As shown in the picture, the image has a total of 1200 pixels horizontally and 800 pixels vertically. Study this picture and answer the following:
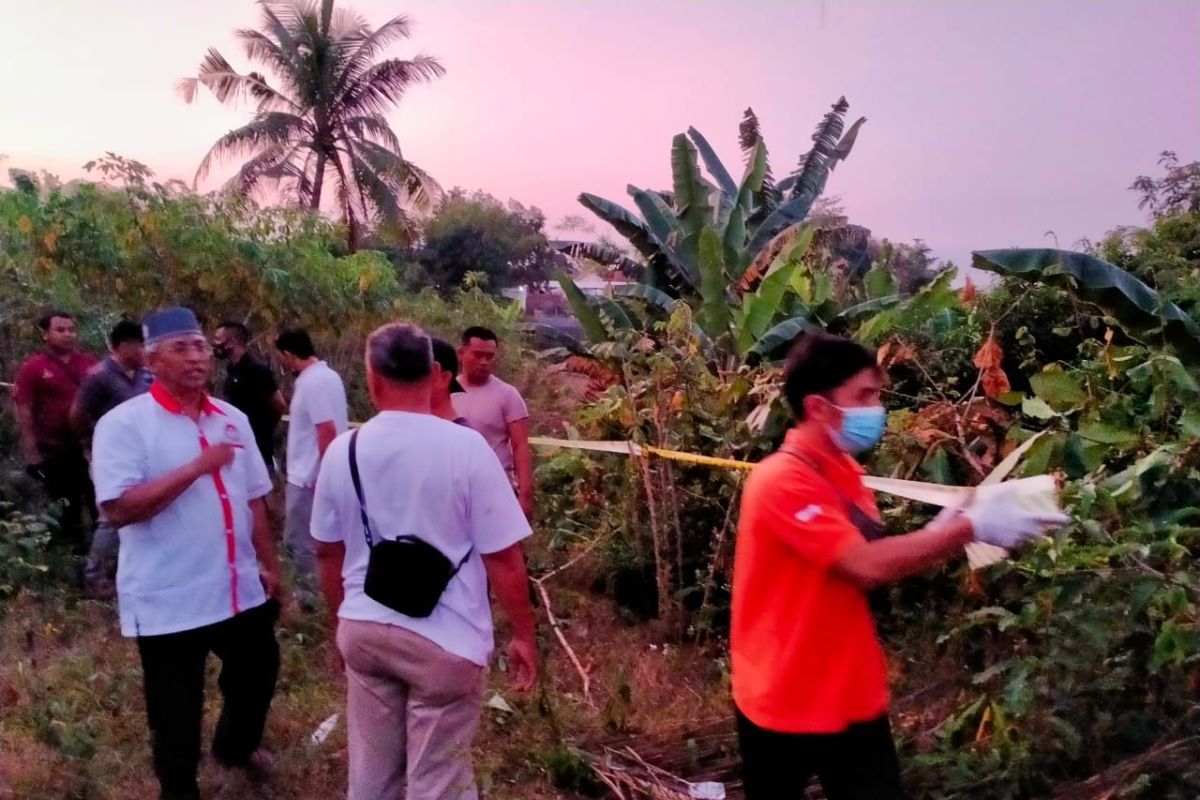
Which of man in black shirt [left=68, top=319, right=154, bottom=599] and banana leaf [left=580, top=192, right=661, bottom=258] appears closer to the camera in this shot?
man in black shirt [left=68, top=319, right=154, bottom=599]

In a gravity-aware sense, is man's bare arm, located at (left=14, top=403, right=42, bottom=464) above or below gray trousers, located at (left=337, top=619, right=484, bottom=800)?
above

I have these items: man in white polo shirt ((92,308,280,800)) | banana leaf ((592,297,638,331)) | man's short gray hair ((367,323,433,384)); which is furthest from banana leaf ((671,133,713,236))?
man's short gray hair ((367,323,433,384))

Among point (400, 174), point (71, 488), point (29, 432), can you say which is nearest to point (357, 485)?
point (29, 432)

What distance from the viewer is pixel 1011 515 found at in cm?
201

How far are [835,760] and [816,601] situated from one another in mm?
379

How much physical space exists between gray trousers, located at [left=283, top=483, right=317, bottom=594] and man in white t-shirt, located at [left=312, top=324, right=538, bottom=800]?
8.25ft

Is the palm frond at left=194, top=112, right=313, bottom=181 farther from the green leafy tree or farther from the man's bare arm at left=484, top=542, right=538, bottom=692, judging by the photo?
the man's bare arm at left=484, top=542, right=538, bottom=692

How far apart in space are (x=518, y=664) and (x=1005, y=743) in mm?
1651

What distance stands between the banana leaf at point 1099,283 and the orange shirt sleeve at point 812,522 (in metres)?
2.31

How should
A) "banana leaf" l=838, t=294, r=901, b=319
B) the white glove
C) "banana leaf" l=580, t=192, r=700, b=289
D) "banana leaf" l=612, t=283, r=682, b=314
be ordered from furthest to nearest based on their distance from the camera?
"banana leaf" l=580, t=192, r=700, b=289
"banana leaf" l=612, t=283, r=682, b=314
"banana leaf" l=838, t=294, r=901, b=319
the white glove

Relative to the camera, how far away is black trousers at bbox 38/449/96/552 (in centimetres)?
607

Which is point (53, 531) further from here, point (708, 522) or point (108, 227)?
point (708, 522)

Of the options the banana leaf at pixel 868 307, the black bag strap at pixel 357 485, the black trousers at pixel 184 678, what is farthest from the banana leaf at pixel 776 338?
the black bag strap at pixel 357 485

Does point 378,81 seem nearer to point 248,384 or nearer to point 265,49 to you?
point 265,49
